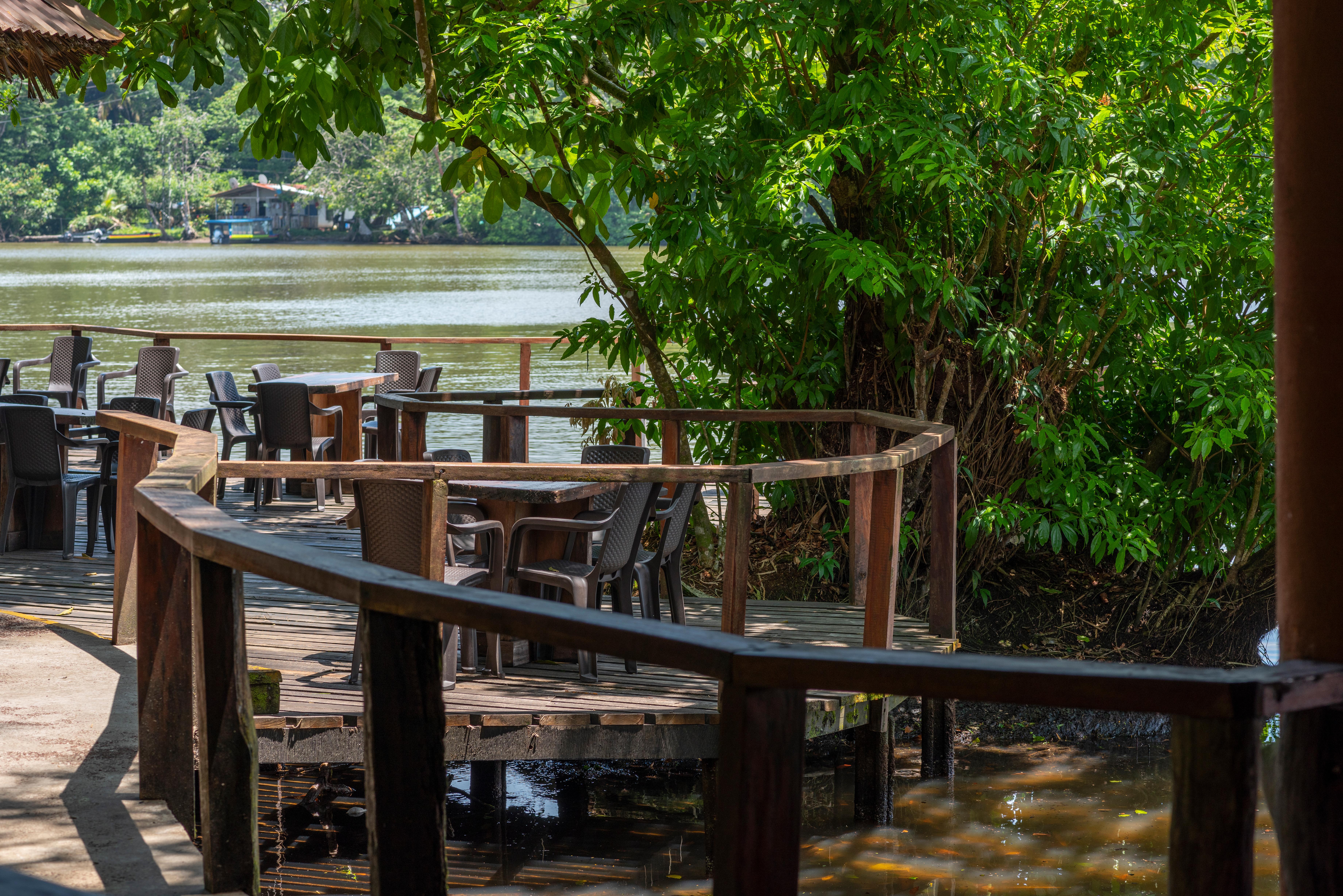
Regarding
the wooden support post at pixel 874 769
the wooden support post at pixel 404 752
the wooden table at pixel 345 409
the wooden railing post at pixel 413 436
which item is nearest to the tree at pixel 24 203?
the wooden table at pixel 345 409

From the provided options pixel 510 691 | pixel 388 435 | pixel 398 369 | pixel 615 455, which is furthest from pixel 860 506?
pixel 398 369

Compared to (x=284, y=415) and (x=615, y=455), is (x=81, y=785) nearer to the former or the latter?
(x=615, y=455)

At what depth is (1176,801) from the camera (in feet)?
4.86

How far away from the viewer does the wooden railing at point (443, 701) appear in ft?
4.70

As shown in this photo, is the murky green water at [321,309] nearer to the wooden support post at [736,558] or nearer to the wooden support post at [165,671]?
the wooden support post at [736,558]

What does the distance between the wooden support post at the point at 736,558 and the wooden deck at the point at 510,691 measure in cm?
37

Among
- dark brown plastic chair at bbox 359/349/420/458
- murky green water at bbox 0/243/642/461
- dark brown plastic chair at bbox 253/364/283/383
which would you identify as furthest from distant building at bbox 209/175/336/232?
dark brown plastic chair at bbox 253/364/283/383

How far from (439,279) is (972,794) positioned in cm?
6273

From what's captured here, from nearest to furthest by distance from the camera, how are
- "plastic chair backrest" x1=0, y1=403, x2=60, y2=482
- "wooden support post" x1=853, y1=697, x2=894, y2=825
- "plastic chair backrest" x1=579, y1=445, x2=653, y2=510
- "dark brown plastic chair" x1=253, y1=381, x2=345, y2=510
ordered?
1. "wooden support post" x1=853, y1=697, x2=894, y2=825
2. "plastic chair backrest" x1=579, y1=445, x2=653, y2=510
3. "plastic chair backrest" x1=0, y1=403, x2=60, y2=482
4. "dark brown plastic chair" x1=253, y1=381, x2=345, y2=510

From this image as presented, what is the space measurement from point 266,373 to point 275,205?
344ft

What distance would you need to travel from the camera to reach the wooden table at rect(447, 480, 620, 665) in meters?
4.83

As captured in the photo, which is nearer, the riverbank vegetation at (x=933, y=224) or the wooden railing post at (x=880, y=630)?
the wooden railing post at (x=880, y=630)

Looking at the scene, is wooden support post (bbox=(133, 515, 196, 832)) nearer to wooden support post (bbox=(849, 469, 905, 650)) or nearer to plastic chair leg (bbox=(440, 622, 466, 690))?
plastic chair leg (bbox=(440, 622, 466, 690))

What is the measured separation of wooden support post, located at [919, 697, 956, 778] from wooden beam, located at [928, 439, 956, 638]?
1.65ft
